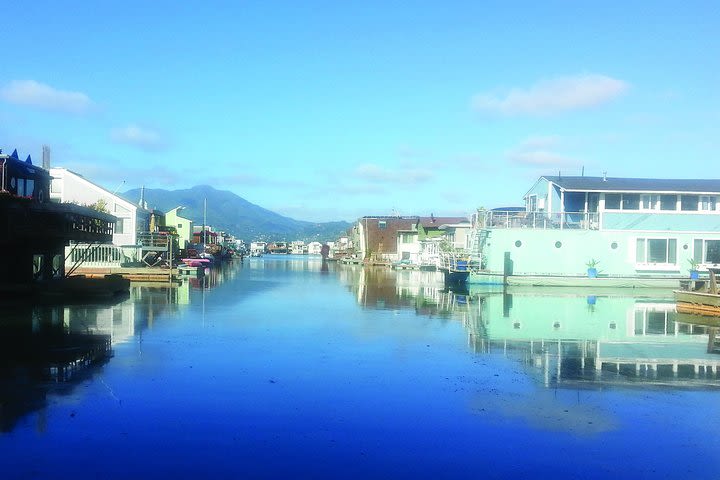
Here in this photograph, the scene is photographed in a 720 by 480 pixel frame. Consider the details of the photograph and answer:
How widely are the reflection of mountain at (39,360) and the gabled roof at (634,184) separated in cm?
3263

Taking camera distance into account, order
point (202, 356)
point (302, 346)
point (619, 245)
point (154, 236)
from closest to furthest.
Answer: point (202, 356) → point (302, 346) → point (619, 245) → point (154, 236)

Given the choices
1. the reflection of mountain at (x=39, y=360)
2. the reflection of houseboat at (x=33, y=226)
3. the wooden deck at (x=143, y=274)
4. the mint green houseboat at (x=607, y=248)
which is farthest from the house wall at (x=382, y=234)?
the reflection of mountain at (x=39, y=360)

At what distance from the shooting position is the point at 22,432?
8.15 metres

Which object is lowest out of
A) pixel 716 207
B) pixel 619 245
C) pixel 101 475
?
pixel 101 475

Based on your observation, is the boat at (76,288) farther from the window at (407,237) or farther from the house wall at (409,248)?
the window at (407,237)

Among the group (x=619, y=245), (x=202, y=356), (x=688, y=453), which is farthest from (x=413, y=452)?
(x=619, y=245)

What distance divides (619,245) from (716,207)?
7.77 meters

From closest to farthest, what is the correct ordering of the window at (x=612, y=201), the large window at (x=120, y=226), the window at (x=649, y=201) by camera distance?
1. the window at (x=649, y=201)
2. the window at (x=612, y=201)
3. the large window at (x=120, y=226)

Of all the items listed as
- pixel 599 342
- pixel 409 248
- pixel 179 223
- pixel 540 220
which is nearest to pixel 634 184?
pixel 540 220

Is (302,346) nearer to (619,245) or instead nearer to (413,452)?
(413,452)

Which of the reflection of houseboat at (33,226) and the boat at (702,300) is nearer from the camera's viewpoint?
the reflection of houseboat at (33,226)

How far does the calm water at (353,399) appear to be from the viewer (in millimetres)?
7422

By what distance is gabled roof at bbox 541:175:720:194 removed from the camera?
41.7 metres

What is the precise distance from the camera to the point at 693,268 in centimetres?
3859
